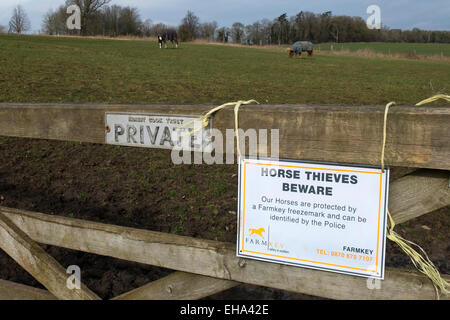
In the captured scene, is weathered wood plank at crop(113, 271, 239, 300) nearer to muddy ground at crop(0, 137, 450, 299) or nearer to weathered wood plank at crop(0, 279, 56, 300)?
weathered wood plank at crop(0, 279, 56, 300)

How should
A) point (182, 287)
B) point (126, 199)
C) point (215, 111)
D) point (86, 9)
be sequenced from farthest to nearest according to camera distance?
point (86, 9) < point (126, 199) < point (182, 287) < point (215, 111)

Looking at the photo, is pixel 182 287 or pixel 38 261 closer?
pixel 182 287

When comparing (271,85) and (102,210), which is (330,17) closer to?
(271,85)

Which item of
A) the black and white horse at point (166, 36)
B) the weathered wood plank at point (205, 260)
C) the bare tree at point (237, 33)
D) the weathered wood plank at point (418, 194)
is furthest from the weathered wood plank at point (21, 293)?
the bare tree at point (237, 33)

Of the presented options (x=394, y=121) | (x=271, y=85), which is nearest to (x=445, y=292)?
(x=394, y=121)

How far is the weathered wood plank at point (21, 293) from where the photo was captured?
2525 mm

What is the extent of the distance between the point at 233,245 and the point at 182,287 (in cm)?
40

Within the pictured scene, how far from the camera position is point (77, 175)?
6488 mm

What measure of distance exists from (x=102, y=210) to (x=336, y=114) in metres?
4.43

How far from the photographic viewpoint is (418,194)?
1.72m

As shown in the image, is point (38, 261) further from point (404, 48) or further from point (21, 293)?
point (404, 48)

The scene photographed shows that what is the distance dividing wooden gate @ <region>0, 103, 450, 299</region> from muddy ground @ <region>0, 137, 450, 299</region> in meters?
1.65

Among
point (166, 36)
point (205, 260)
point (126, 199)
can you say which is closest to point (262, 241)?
point (205, 260)

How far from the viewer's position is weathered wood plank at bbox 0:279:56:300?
2.53m
